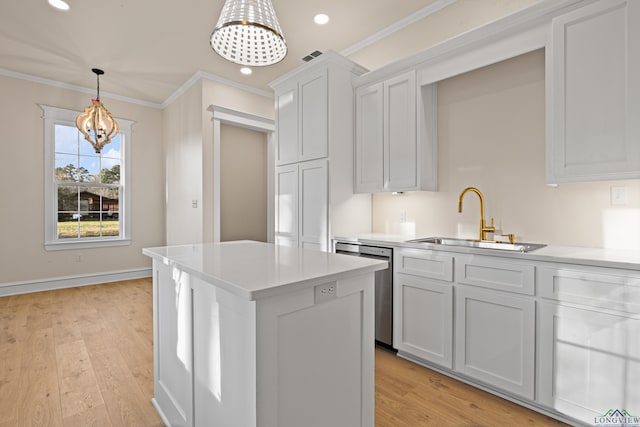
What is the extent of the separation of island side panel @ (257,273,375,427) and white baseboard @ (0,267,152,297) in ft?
17.0

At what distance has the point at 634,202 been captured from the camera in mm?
1894

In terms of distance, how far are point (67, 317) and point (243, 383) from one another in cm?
354

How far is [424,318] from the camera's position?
233 centimetres

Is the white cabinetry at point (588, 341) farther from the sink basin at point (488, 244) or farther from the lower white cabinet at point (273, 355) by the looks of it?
the lower white cabinet at point (273, 355)

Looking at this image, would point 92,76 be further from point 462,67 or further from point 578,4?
point 578,4

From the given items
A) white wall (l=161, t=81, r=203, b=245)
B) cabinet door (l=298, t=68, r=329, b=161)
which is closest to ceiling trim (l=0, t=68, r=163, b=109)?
white wall (l=161, t=81, r=203, b=245)

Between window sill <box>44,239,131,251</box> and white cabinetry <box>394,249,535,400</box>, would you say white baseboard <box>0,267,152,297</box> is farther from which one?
white cabinetry <box>394,249,535,400</box>

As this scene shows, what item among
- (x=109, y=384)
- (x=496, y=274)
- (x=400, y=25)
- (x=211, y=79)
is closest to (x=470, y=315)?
(x=496, y=274)

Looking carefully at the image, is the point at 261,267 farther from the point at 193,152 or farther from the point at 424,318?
the point at 193,152

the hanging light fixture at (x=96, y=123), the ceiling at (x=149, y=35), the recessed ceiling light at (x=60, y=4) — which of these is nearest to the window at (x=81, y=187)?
the ceiling at (x=149, y=35)

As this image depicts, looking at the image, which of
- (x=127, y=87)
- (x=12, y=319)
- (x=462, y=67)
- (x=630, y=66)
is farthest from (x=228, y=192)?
(x=630, y=66)

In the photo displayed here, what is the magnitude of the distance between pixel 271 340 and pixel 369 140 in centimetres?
239

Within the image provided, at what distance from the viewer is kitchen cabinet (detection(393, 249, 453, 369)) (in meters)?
2.20

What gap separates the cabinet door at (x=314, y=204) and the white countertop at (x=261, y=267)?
119cm
